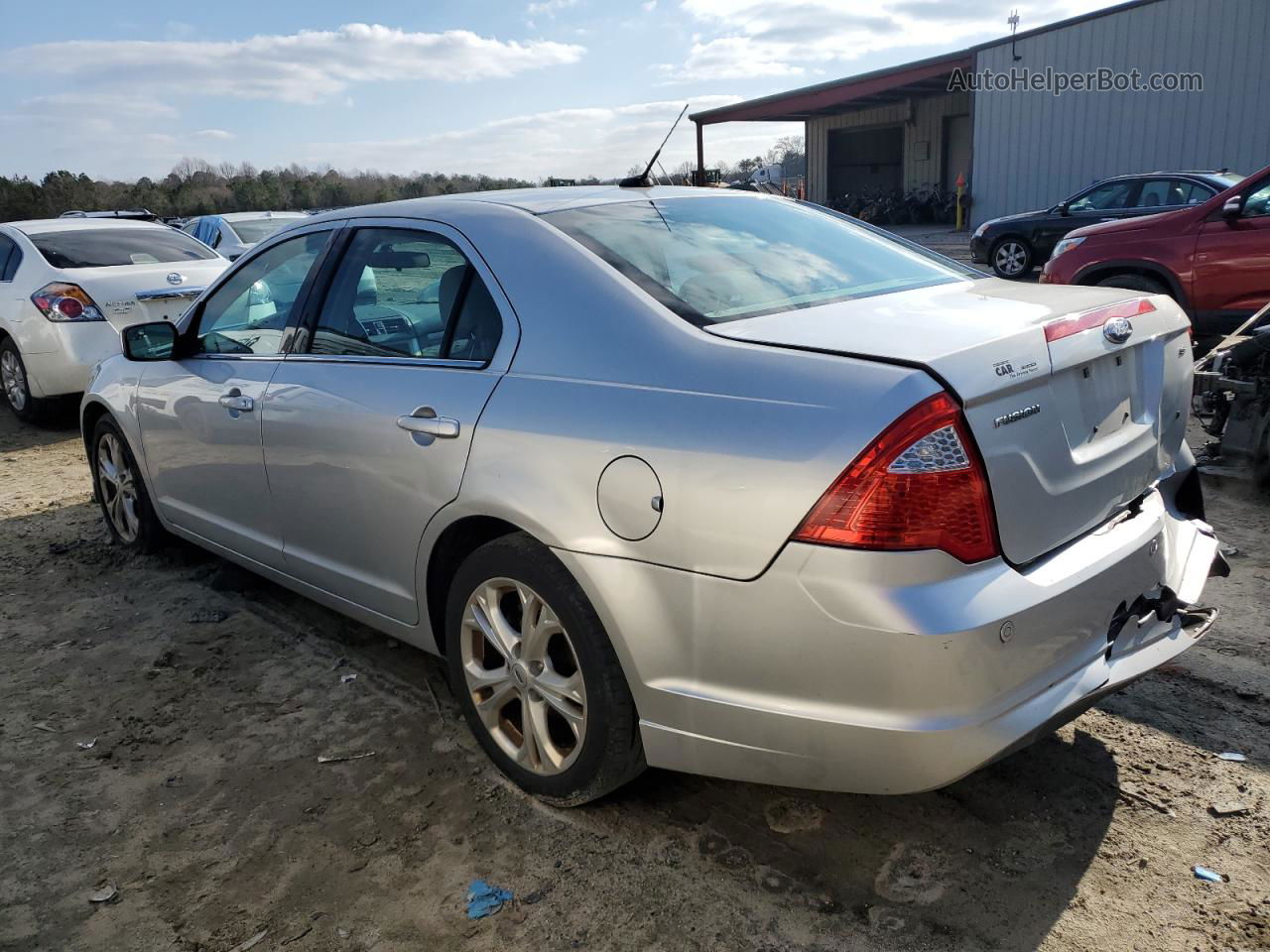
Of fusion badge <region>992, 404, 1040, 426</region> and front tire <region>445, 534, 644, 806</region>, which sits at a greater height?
fusion badge <region>992, 404, 1040, 426</region>

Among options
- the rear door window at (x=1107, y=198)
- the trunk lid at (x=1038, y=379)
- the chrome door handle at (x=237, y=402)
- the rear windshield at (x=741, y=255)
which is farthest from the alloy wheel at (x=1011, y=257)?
the chrome door handle at (x=237, y=402)

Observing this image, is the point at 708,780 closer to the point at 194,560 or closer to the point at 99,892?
the point at 99,892

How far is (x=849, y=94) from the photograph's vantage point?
93.8 feet

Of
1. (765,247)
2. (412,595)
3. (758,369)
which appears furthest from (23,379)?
(758,369)

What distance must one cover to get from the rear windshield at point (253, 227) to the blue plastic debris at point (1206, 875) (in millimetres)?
13179

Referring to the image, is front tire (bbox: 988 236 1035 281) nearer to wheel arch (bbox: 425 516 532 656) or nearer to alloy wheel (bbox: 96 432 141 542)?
alloy wheel (bbox: 96 432 141 542)

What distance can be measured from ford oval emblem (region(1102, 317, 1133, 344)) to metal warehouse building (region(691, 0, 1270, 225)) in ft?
63.8

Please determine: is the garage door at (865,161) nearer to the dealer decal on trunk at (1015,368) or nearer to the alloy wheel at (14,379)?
the alloy wheel at (14,379)

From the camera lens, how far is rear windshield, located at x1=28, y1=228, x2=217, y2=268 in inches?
341

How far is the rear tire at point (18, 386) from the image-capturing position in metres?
8.63

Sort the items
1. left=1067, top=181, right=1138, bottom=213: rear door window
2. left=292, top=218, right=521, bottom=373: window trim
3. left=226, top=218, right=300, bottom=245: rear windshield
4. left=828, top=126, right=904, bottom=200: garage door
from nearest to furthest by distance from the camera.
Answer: left=292, top=218, right=521, bottom=373: window trim < left=1067, top=181, right=1138, bottom=213: rear door window < left=226, top=218, right=300, bottom=245: rear windshield < left=828, top=126, right=904, bottom=200: garage door

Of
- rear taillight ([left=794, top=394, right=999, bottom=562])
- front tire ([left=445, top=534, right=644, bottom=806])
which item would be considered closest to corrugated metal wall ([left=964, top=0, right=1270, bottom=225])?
rear taillight ([left=794, top=394, right=999, bottom=562])

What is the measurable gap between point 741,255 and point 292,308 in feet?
5.68

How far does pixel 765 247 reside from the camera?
3090 mm
